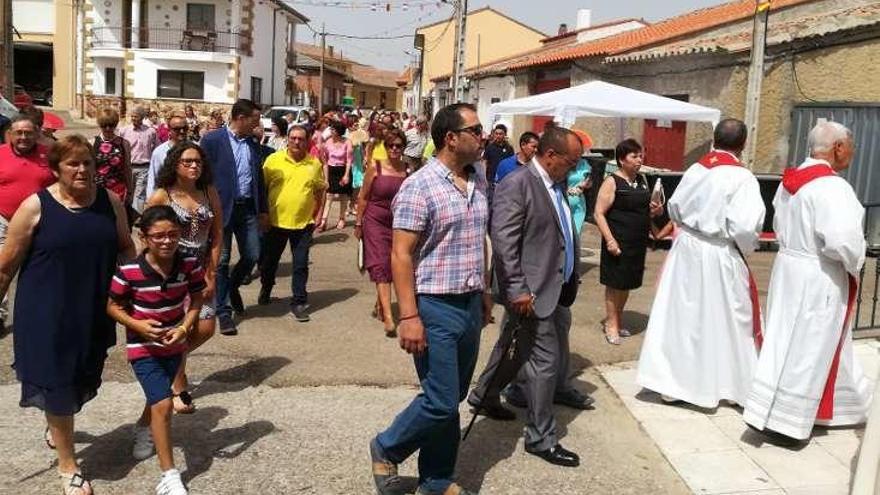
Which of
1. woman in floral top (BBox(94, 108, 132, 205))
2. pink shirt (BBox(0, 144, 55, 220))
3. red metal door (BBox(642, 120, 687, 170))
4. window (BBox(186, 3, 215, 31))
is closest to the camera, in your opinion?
pink shirt (BBox(0, 144, 55, 220))

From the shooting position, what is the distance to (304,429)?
4.66 metres

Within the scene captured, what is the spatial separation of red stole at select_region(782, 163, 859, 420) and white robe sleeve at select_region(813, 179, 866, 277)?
5.4 inches

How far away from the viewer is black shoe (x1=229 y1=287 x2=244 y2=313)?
7.06m

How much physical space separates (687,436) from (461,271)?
2000 mm

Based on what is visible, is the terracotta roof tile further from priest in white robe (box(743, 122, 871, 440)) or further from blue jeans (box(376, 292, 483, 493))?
blue jeans (box(376, 292, 483, 493))

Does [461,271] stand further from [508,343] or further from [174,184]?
[174,184]

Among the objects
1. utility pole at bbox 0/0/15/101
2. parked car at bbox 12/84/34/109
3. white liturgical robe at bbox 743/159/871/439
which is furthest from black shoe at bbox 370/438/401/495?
utility pole at bbox 0/0/15/101

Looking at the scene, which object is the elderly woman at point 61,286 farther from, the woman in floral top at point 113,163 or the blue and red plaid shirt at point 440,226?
the woman in floral top at point 113,163

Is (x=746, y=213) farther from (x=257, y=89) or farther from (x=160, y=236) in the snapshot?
(x=257, y=89)

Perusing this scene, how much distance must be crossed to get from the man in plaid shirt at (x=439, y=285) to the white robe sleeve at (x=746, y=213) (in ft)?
6.50

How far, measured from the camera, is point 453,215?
361 centimetres

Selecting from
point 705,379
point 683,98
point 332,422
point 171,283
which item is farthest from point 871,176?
point 171,283

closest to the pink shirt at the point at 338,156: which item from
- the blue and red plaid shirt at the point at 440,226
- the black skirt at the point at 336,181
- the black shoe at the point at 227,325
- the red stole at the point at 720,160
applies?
the black skirt at the point at 336,181

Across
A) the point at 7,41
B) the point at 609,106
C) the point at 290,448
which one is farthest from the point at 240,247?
the point at 7,41
